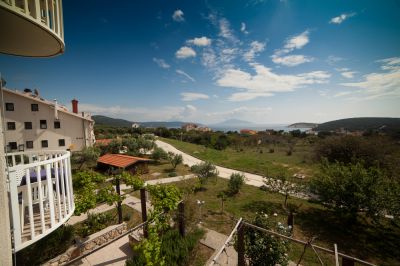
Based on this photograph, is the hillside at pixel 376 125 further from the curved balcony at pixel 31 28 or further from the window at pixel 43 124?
the window at pixel 43 124

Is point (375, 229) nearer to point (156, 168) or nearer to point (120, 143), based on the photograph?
point (156, 168)

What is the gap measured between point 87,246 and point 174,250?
371 centimetres

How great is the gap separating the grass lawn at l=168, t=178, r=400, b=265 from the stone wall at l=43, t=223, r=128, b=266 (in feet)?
10.3

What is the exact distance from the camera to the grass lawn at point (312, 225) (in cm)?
Answer: 781

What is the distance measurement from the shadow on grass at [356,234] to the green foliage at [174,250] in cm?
541

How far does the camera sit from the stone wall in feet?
20.1

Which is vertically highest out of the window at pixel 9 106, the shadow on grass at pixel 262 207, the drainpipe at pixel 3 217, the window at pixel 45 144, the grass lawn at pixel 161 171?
the window at pixel 9 106

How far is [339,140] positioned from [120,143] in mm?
28944

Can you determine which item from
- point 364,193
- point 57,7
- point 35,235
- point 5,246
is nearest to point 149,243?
point 35,235

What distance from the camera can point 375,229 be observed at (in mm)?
9695

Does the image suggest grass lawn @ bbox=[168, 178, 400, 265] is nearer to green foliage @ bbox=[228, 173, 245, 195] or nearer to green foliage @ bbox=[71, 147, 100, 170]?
green foliage @ bbox=[228, 173, 245, 195]

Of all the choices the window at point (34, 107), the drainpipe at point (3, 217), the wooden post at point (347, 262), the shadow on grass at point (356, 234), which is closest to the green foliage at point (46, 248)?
the drainpipe at point (3, 217)

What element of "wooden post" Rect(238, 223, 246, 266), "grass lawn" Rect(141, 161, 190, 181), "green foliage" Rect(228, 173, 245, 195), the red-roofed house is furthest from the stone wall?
the red-roofed house

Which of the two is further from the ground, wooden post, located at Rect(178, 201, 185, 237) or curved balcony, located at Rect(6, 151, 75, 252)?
curved balcony, located at Rect(6, 151, 75, 252)
